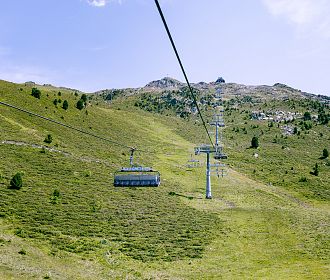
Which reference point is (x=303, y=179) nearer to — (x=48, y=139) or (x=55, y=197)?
(x=48, y=139)

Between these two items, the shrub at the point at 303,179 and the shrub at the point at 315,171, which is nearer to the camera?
the shrub at the point at 303,179

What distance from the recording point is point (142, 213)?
4722 centimetres

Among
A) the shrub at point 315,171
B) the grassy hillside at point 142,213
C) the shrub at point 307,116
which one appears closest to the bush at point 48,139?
the grassy hillside at point 142,213

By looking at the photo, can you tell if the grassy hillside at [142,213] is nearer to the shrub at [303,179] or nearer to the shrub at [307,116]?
the shrub at [303,179]

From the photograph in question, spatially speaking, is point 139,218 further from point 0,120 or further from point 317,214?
point 0,120

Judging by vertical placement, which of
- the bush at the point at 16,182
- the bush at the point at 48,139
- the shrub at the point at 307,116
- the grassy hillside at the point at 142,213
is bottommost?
the grassy hillside at the point at 142,213

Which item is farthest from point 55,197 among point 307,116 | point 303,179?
point 307,116

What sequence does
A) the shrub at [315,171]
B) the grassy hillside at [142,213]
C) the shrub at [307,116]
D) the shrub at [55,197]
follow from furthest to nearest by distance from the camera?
the shrub at [307,116] < the shrub at [315,171] < the shrub at [55,197] < the grassy hillside at [142,213]

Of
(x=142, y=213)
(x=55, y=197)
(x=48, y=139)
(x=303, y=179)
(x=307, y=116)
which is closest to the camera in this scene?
(x=55, y=197)

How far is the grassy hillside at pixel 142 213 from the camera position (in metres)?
32.6

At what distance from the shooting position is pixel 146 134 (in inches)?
4141

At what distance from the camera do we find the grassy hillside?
32.6m

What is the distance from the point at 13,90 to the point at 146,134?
36.7 meters

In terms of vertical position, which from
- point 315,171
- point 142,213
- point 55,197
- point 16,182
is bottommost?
point 142,213
